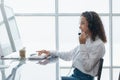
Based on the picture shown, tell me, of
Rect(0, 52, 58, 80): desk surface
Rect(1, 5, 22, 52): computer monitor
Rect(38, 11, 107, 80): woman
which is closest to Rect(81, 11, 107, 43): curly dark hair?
Rect(38, 11, 107, 80): woman

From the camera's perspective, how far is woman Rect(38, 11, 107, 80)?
2520 millimetres

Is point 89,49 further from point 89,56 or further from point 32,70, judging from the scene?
point 32,70

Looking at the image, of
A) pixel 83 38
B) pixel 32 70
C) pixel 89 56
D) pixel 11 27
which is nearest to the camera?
pixel 32 70

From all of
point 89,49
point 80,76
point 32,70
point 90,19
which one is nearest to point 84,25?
point 90,19

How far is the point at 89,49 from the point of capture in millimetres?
2561

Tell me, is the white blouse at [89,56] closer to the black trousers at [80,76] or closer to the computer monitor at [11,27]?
the black trousers at [80,76]

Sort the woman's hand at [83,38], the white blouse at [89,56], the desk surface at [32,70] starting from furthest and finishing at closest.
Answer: the woman's hand at [83,38] → the white blouse at [89,56] → the desk surface at [32,70]

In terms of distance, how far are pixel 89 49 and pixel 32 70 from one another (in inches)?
19.9

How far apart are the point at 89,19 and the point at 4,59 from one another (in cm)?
93

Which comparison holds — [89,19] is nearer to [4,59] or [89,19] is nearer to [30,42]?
[4,59]

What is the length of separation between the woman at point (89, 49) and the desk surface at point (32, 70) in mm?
216

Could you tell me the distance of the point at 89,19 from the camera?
2.70 metres

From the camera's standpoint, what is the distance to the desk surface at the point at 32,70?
206 cm

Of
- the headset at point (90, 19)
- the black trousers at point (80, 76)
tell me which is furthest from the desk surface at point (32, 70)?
the headset at point (90, 19)
